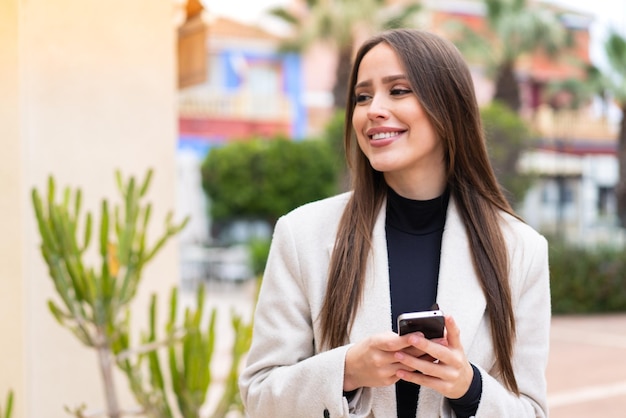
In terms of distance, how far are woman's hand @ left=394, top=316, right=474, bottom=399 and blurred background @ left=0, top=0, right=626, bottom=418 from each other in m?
0.72

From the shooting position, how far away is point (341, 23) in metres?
20.8

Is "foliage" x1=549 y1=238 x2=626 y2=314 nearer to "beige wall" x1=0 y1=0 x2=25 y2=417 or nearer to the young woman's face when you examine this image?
"beige wall" x1=0 y1=0 x2=25 y2=417

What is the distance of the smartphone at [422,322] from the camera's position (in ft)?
5.02

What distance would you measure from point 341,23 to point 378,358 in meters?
19.8

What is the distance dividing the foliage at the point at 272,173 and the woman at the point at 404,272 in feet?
57.1

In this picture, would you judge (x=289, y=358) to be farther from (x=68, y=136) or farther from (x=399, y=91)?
(x=68, y=136)

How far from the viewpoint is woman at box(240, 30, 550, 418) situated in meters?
1.79

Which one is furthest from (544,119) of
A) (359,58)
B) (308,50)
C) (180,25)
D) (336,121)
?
(359,58)

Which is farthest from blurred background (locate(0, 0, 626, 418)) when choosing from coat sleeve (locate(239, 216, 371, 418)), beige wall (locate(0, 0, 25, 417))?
coat sleeve (locate(239, 216, 371, 418))

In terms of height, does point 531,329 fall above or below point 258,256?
above

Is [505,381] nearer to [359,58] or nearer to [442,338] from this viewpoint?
[442,338]

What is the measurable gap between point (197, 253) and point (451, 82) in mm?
17059

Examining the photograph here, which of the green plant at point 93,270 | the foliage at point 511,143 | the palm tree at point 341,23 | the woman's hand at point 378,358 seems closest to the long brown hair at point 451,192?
the woman's hand at point 378,358

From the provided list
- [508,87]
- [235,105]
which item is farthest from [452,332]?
[235,105]
